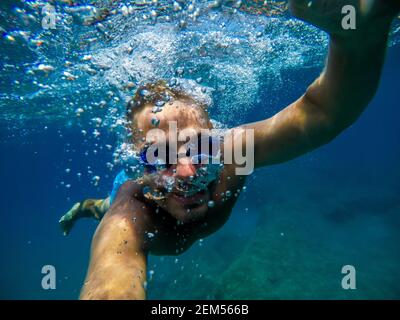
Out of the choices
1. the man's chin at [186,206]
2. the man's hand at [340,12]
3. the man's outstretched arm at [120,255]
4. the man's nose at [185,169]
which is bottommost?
the man's outstretched arm at [120,255]

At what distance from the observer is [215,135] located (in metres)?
3.80

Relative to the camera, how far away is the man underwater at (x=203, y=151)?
1877 millimetres

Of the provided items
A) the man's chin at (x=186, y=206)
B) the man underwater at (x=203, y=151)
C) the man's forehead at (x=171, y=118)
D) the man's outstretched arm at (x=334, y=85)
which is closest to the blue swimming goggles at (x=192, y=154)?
the man underwater at (x=203, y=151)

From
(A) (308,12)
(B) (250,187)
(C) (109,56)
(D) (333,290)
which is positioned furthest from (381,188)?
(A) (308,12)

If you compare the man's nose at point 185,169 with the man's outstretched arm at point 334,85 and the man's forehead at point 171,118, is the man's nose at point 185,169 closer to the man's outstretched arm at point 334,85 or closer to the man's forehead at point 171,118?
the man's forehead at point 171,118

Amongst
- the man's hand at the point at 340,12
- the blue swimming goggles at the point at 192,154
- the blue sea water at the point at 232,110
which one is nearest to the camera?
the man's hand at the point at 340,12

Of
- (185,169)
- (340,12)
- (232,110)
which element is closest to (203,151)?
(185,169)

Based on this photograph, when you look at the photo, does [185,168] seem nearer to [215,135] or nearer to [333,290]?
[215,135]

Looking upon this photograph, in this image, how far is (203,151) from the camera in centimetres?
347

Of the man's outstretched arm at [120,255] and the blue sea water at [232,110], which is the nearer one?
the man's outstretched arm at [120,255]

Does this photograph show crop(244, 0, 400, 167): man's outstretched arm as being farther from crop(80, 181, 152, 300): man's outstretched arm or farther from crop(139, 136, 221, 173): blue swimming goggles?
crop(80, 181, 152, 300): man's outstretched arm

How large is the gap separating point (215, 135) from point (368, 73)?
6.41 ft

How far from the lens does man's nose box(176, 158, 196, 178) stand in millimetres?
3197

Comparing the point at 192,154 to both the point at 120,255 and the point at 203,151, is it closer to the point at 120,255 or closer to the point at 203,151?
the point at 203,151
